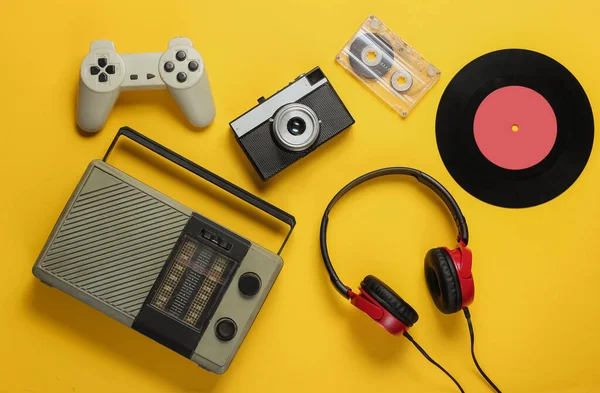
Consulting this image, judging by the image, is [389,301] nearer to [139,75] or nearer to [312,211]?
[312,211]

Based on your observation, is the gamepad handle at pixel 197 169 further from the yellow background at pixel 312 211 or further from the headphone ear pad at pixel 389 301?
the headphone ear pad at pixel 389 301

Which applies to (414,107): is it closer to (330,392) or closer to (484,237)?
(484,237)

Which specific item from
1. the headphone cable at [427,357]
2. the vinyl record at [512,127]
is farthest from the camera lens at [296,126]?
the headphone cable at [427,357]

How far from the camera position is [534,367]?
1.16 metres

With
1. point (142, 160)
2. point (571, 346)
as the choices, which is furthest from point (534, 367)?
point (142, 160)

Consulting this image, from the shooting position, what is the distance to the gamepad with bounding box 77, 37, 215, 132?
3.42 feet

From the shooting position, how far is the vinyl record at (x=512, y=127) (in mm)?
1137

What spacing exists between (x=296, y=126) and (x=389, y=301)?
332mm

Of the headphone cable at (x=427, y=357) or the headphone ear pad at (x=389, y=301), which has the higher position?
the headphone ear pad at (x=389, y=301)

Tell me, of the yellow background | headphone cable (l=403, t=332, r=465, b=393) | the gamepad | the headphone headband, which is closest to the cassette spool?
the yellow background

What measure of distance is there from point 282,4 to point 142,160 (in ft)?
1.22

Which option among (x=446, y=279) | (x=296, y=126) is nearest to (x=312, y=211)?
(x=296, y=126)

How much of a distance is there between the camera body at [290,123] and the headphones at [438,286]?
0.36 ft

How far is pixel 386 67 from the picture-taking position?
1149mm
